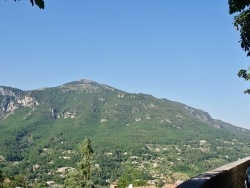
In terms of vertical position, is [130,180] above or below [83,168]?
below

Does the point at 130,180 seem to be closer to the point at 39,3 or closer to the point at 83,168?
the point at 83,168

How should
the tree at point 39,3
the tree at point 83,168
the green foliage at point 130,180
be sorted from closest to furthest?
the tree at point 39,3 → the tree at point 83,168 → the green foliage at point 130,180

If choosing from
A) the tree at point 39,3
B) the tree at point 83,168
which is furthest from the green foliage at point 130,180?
the tree at point 39,3

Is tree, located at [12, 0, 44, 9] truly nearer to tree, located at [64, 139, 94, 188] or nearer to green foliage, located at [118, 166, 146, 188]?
tree, located at [64, 139, 94, 188]

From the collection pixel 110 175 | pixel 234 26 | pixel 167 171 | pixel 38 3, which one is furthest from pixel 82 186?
pixel 167 171

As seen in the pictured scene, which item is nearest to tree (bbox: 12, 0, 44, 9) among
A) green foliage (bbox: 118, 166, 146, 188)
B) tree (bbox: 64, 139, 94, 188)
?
tree (bbox: 64, 139, 94, 188)

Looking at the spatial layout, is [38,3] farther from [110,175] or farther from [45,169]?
[45,169]

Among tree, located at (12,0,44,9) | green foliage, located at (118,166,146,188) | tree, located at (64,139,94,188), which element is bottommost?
green foliage, located at (118,166,146,188)

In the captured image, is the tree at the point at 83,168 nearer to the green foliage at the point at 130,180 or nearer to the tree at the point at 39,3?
the green foliage at the point at 130,180

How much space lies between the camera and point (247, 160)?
9.80 meters

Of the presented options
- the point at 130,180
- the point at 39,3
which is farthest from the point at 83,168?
the point at 39,3

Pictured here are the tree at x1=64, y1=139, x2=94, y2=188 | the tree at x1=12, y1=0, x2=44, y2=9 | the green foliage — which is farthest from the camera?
the green foliage

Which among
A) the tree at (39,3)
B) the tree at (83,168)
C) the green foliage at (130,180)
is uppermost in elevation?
the tree at (39,3)

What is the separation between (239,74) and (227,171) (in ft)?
21.7
